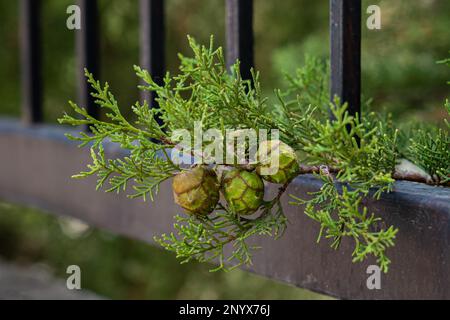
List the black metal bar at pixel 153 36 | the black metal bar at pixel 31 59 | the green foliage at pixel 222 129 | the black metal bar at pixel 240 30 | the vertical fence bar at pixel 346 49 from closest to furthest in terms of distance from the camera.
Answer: the green foliage at pixel 222 129
the vertical fence bar at pixel 346 49
the black metal bar at pixel 240 30
the black metal bar at pixel 153 36
the black metal bar at pixel 31 59

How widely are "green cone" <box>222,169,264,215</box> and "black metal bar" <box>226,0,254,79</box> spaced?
1.13 feet

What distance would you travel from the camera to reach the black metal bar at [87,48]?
4.39 feet

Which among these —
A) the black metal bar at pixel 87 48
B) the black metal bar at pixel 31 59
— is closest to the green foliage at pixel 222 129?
the black metal bar at pixel 87 48

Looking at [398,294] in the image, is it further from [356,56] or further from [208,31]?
[208,31]

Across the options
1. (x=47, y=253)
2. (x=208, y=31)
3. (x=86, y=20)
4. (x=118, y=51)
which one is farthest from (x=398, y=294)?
(x=47, y=253)

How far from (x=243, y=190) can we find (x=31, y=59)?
104 cm

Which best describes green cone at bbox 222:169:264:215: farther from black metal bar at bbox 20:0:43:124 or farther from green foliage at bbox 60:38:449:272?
black metal bar at bbox 20:0:43:124

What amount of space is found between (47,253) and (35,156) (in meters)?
1.59

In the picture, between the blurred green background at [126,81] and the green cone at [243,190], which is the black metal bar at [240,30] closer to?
the green cone at [243,190]

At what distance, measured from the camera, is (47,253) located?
3043 mm

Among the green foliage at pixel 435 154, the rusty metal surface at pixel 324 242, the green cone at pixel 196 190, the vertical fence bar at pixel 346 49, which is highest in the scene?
the vertical fence bar at pixel 346 49

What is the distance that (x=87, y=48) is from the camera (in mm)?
1350

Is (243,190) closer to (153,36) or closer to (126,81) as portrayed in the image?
(153,36)

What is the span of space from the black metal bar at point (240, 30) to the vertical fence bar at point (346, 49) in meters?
0.16
